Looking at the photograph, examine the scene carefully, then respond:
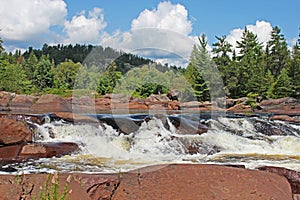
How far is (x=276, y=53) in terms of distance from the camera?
50938 mm

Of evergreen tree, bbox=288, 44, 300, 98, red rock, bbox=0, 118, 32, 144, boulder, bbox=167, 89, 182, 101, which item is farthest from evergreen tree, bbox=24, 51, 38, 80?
red rock, bbox=0, 118, 32, 144

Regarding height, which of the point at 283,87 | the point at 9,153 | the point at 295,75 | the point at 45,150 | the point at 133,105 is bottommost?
the point at 9,153

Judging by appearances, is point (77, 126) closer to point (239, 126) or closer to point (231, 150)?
point (231, 150)

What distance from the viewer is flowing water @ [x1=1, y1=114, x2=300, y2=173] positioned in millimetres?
9039

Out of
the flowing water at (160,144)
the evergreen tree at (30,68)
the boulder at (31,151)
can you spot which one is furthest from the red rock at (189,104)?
the evergreen tree at (30,68)

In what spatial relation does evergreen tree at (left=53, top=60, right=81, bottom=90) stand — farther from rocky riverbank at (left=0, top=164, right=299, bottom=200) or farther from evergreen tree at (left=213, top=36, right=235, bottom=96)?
rocky riverbank at (left=0, top=164, right=299, bottom=200)

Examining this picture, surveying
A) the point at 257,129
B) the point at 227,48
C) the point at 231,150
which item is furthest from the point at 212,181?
the point at 227,48

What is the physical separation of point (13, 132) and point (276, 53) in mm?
47948

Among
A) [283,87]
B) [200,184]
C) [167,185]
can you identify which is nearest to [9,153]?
[167,185]

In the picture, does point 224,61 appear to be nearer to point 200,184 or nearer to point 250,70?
point 250,70

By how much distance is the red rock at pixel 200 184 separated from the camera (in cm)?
430

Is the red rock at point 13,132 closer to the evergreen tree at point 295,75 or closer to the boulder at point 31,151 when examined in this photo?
the boulder at point 31,151

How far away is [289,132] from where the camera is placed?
14414 millimetres

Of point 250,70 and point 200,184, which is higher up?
point 250,70
